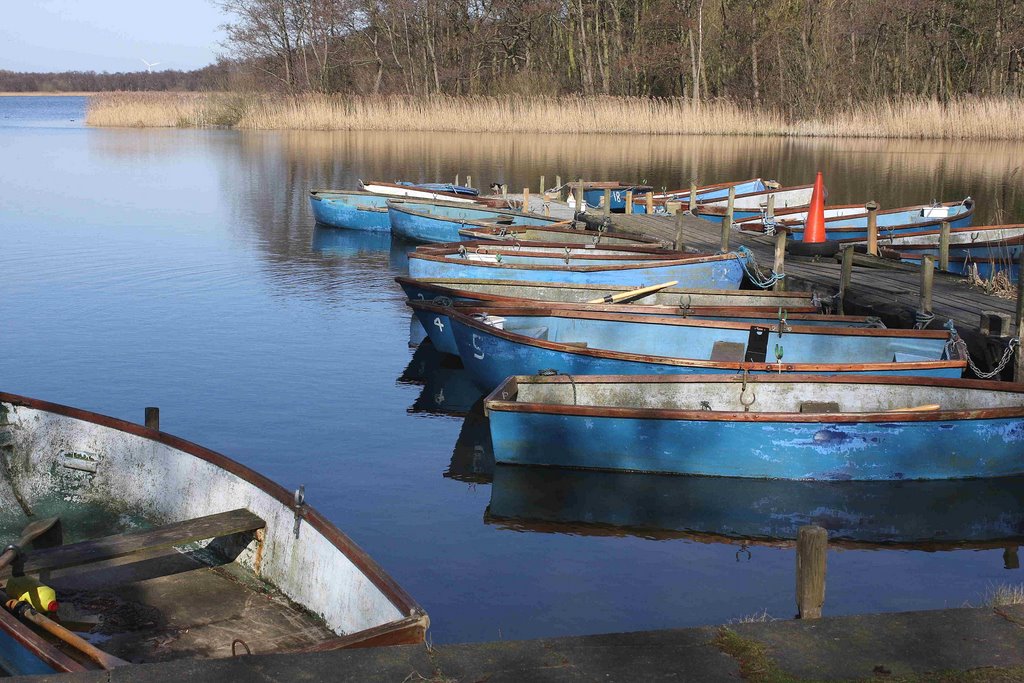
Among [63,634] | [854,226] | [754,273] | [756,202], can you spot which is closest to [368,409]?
[754,273]

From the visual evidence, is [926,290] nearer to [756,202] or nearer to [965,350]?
[965,350]

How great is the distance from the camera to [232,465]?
20.1ft

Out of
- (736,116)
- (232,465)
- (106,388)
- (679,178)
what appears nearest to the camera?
(232,465)

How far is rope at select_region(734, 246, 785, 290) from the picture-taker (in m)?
14.8

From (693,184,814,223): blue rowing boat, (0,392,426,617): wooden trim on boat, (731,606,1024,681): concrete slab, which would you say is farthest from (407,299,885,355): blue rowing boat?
(693,184,814,223): blue rowing boat

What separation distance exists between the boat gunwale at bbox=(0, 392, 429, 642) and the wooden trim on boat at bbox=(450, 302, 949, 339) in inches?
181

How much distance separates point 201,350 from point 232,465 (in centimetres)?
855

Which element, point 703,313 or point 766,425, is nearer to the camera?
point 766,425

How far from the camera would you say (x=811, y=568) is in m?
5.42

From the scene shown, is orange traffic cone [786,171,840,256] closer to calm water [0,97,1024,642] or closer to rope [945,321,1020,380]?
calm water [0,97,1024,642]

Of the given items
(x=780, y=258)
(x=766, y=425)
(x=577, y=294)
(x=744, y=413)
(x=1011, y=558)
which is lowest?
(x=1011, y=558)

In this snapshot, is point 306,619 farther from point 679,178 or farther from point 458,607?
point 679,178

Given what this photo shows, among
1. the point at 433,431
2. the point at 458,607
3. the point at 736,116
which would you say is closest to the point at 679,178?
the point at 736,116

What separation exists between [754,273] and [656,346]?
488cm
